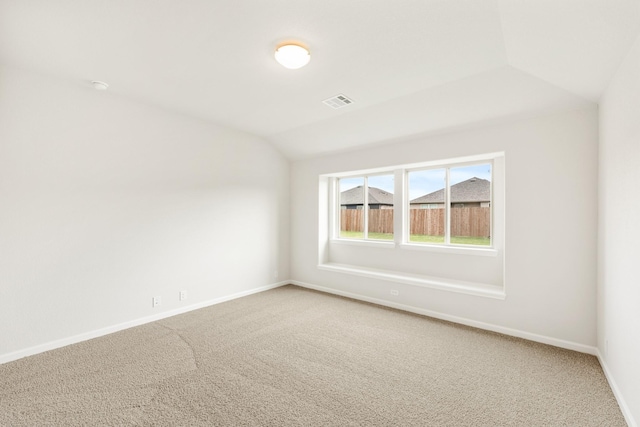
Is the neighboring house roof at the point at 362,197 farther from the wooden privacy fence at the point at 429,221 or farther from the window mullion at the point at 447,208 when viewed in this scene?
the window mullion at the point at 447,208

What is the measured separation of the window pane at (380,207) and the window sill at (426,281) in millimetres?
661

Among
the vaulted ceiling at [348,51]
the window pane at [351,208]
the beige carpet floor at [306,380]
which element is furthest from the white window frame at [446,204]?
the beige carpet floor at [306,380]

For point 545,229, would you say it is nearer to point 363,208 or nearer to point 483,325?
point 483,325

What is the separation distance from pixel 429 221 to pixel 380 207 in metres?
0.90

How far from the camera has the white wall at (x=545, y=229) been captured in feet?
9.19

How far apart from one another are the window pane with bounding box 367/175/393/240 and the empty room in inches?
10.0

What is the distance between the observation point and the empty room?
6.43 ft

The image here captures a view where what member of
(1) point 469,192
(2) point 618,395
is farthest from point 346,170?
(2) point 618,395

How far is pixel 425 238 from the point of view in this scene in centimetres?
443

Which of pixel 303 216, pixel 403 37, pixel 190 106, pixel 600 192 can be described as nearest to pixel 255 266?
pixel 303 216

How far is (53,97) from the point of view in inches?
114

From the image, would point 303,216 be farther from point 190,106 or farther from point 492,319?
point 492,319

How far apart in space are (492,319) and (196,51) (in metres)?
4.14

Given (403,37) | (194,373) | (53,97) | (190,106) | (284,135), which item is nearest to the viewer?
(403,37)
